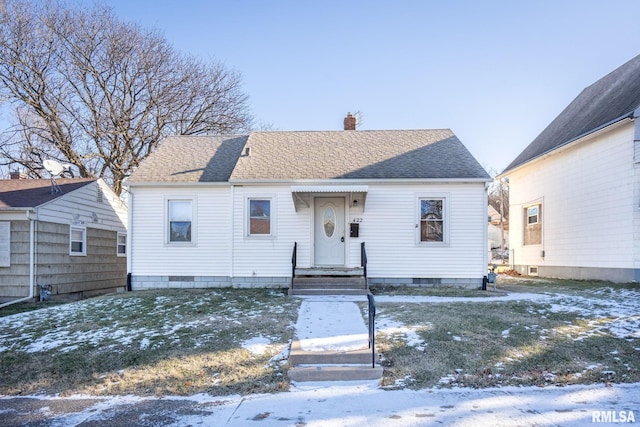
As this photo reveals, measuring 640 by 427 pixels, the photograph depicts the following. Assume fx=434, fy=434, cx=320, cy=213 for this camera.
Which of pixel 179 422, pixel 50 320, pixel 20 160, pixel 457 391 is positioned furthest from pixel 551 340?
pixel 20 160

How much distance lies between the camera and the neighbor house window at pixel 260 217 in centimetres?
1227

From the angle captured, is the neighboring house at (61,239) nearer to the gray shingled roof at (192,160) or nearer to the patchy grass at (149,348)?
the gray shingled roof at (192,160)

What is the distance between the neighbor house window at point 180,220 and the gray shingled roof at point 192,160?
0.71 meters

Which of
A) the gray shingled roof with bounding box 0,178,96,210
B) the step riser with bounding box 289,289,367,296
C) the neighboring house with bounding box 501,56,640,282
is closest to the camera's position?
the step riser with bounding box 289,289,367,296

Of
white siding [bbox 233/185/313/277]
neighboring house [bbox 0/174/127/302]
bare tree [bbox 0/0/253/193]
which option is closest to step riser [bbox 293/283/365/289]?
white siding [bbox 233/185/313/277]

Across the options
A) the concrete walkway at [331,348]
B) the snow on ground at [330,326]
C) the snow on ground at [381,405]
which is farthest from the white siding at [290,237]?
the snow on ground at [381,405]

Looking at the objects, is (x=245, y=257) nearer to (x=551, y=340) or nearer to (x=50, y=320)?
(x=50, y=320)

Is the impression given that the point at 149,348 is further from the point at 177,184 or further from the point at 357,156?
the point at 357,156

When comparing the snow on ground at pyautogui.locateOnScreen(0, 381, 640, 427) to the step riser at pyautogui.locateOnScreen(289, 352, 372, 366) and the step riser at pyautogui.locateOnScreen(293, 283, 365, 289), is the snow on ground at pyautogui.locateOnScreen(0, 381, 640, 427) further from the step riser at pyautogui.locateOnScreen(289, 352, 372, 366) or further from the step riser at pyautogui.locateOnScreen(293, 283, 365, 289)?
the step riser at pyautogui.locateOnScreen(293, 283, 365, 289)

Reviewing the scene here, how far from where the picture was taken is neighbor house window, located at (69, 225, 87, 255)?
1377 cm

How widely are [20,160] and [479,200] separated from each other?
21638 mm

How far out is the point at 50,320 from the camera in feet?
27.9

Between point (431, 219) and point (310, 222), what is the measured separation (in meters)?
3.38

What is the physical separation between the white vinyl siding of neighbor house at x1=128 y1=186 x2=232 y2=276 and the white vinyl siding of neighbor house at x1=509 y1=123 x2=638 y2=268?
10.8 meters
